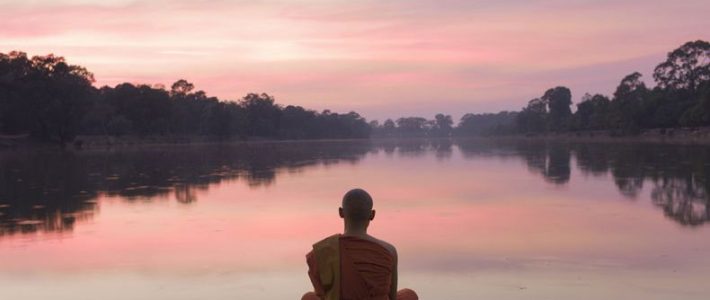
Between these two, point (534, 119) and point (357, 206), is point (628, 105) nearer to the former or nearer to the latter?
point (534, 119)

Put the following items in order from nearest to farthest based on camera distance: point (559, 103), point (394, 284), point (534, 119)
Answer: point (394, 284) < point (559, 103) < point (534, 119)

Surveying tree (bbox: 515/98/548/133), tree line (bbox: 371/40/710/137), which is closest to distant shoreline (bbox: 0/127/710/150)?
tree line (bbox: 371/40/710/137)

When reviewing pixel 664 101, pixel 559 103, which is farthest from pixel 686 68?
pixel 559 103

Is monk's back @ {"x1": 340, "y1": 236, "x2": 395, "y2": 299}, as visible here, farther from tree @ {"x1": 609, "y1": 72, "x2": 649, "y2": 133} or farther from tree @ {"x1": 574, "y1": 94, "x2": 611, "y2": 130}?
tree @ {"x1": 574, "y1": 94, "x2": 611, "y2": 130}

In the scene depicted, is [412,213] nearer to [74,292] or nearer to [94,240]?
[94,240]

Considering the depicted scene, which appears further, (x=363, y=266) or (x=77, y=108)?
(x=77, y=108)

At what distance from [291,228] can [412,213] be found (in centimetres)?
325

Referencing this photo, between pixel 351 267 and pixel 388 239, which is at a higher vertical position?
pixel 351 267

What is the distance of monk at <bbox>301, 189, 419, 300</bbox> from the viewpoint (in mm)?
4371

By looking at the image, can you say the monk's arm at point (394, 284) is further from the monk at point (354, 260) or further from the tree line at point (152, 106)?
the tree line at point (152, 106)

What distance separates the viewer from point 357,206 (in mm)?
4391

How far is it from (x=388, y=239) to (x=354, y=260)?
7474 millimetres

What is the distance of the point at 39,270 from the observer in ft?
30.6

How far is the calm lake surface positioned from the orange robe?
3.41m
